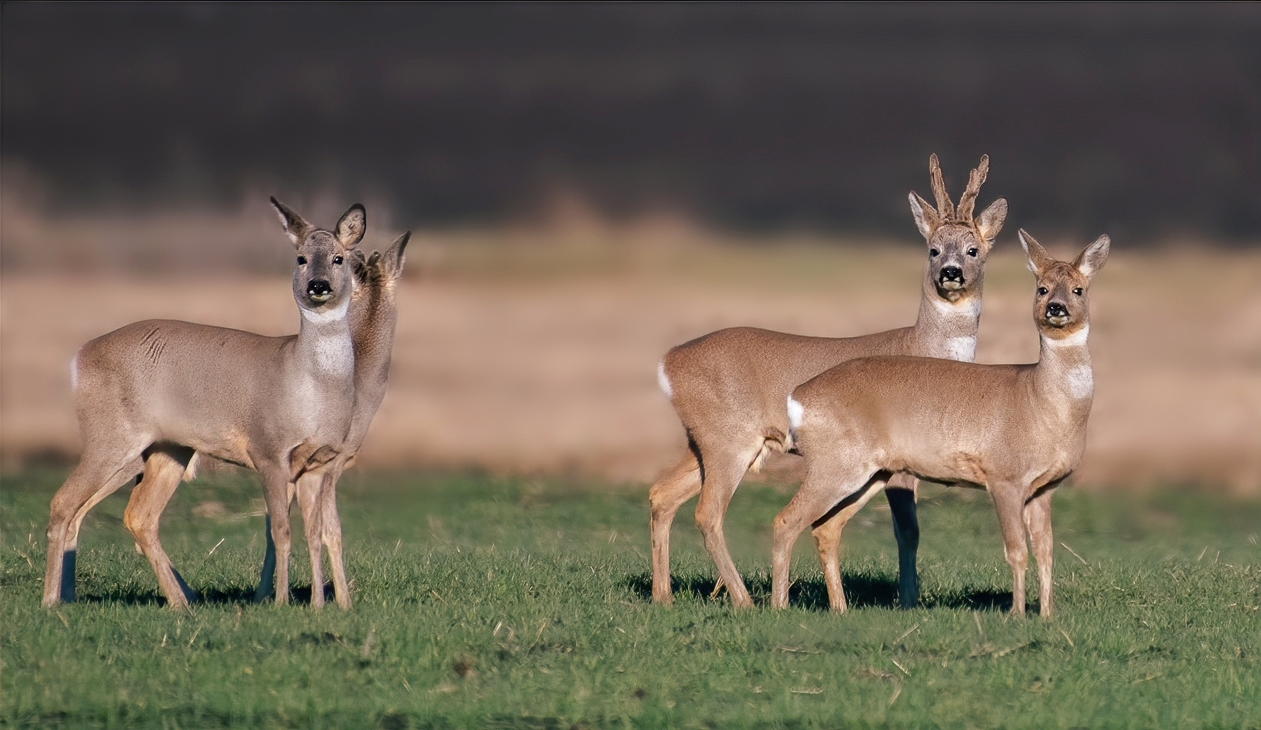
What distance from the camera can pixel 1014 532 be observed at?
9055mm

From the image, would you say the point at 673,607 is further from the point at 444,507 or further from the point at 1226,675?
the point at 444,507

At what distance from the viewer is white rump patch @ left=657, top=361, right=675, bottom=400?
1053 centimetres

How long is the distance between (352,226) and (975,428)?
381cm

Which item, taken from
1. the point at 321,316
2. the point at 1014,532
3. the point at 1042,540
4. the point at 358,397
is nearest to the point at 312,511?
the point at 358,397

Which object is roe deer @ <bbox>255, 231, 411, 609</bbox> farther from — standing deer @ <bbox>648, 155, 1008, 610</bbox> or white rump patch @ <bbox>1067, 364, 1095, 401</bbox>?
white rump patch @ <bbox>1067, 364, 1095, 401</bbox>

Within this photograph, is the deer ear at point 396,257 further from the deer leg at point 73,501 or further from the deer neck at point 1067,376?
the deer neck at point 1067,376

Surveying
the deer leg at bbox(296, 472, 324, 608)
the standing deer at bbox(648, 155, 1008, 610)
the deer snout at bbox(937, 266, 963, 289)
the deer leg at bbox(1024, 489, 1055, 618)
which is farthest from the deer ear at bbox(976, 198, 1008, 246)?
the deer leg at bbox(296, 472, 324, 608)

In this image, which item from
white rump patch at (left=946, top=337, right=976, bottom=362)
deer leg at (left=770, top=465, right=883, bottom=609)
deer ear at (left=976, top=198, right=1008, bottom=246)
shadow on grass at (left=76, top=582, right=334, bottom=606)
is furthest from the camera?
deer ear at (left=976, top=198, right=1008, bottom=246)

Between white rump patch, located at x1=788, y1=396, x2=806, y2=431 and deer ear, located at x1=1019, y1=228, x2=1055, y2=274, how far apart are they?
1.60m

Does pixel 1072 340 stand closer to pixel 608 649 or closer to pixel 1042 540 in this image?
pixel 1042 540

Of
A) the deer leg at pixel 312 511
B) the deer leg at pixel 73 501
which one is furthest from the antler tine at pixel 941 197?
the deer leg at pixel 73 501

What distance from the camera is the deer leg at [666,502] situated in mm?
10164

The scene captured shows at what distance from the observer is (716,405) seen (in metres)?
10.3

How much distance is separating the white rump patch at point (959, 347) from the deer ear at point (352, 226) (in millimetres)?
3873
